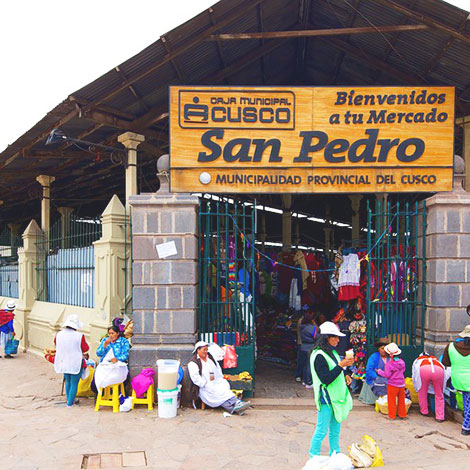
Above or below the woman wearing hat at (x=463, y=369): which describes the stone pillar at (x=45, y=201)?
above

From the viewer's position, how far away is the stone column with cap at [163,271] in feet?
25.3

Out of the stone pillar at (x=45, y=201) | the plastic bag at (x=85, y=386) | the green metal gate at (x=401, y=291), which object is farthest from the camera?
the stone pillar at (x=45, y=201)

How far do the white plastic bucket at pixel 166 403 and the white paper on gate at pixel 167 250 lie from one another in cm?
198

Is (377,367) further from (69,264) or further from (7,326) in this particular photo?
(7,326)

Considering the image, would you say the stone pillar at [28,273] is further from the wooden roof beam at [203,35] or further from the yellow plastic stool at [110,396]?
the wooden roof beam at [203,35]

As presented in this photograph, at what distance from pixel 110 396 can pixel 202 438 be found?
2.13 metres

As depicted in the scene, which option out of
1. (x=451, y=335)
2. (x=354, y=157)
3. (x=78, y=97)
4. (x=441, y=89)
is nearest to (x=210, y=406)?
(x=451, y=335)

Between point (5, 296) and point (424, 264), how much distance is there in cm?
1330

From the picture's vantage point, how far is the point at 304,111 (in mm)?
7988

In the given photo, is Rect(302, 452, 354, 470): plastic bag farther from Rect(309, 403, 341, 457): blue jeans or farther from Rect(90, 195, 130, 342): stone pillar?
Rect(90, 195, 130, 342): stone pillar

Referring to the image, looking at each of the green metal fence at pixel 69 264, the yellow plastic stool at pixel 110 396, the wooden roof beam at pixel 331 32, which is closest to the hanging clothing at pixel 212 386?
the yellow plastic stool at pixel 110 396

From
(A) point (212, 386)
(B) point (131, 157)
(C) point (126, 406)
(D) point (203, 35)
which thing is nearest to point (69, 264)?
(B) point (131, 157)

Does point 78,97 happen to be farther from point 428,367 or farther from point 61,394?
point 428,367

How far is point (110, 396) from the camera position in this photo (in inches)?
306
